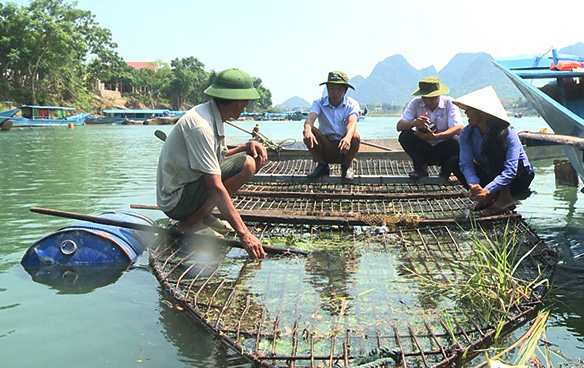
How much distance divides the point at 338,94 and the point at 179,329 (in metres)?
2.88

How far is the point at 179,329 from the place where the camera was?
2.73 meters

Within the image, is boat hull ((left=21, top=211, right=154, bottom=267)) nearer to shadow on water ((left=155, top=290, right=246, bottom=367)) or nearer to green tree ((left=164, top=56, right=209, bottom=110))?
shadow on water ((left=155, top=290, right=246, bottom=367))

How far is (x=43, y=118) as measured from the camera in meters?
→ 34.8

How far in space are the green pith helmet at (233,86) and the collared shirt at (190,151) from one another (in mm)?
110

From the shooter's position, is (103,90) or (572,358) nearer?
(572,358)

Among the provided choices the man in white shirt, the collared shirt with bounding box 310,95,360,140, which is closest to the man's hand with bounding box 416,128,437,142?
the man in white shirt

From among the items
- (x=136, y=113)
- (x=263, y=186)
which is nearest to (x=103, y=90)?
(x=136, y=113)

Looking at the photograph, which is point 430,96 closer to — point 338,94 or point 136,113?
point 338,94

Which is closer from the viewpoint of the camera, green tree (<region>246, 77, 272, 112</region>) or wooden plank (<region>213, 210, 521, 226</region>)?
wooden plank (<region>213, 210, 521, 226</region>)

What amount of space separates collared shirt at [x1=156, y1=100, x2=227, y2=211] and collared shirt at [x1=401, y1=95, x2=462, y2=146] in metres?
2.08

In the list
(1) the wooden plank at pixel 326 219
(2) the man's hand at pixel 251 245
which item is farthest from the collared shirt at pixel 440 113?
(2) the man's hand at pixel 251 245

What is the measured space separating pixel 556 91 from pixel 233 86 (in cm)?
440

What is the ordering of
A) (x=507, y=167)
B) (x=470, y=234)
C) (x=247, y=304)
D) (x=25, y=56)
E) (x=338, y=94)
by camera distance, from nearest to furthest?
(x=247, y=304)
(x=507, y=167)
(x=470, y=234)
(x=338, y=94)
(x=25, y=56)

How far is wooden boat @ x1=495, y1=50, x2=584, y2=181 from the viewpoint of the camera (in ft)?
14.5
